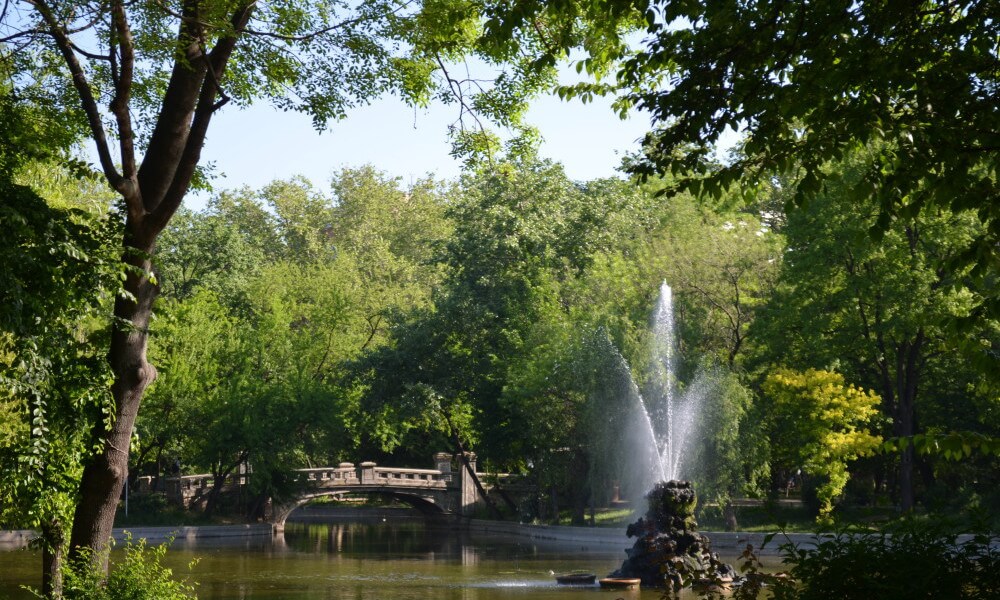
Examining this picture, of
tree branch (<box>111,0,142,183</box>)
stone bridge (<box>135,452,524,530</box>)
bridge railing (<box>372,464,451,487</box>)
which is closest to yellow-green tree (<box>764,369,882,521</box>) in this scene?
stone bridge (<box>135,452,524,530</box>)

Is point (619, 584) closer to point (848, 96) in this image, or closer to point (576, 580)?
point (576, 580)

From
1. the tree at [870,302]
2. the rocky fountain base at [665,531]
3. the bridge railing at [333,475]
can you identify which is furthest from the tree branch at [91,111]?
the bridge railing at [333,475]

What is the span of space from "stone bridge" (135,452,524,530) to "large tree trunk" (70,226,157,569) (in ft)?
104

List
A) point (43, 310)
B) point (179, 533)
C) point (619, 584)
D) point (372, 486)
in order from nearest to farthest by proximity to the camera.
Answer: point (43, 310) → point (619, 584) → point (179, 533) → point (372, 486)

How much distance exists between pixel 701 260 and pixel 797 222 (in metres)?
4.06

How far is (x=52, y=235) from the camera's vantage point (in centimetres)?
1116

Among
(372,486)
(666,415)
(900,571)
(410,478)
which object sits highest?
(666,415)

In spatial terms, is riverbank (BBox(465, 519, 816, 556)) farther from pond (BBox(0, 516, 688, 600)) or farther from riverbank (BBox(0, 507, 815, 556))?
pond (BBox(0, 516, 688, 600))

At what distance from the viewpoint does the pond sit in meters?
23.2

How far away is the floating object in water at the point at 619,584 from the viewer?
22859 millimetres

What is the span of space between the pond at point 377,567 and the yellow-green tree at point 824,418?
6254 millimetres

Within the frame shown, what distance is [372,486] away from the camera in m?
45.4

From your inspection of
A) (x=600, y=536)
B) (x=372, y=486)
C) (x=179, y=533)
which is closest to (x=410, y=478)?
(x=372, y=486)

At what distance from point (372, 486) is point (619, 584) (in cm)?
2374
